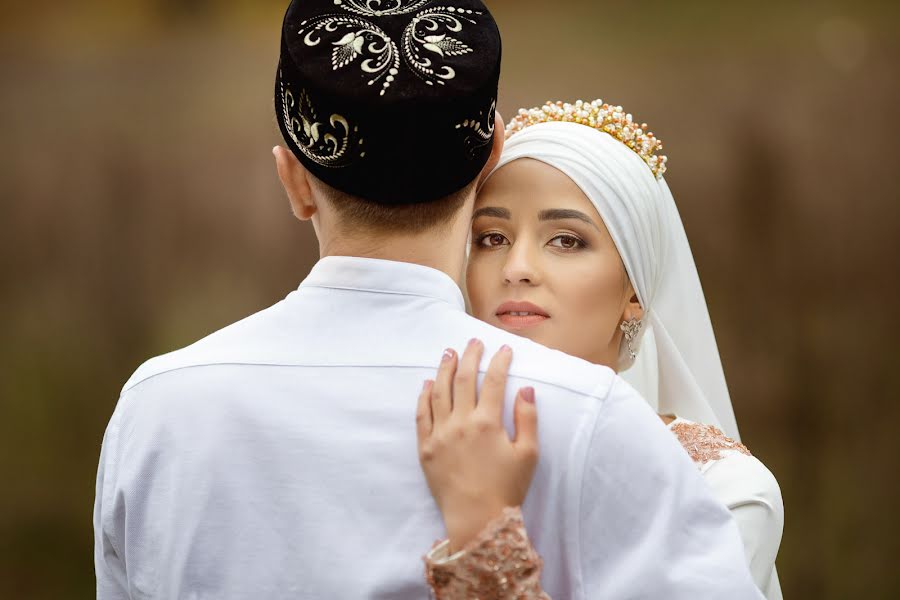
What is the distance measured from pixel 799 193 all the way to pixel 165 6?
3022mm

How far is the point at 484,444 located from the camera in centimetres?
117

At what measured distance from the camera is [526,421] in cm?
115

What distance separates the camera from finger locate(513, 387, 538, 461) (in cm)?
115

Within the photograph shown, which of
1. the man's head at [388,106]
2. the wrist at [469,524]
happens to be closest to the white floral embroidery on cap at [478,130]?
the man's head at [388,106]

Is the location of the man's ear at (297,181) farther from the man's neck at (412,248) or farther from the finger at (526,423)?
the finger at (526,423)

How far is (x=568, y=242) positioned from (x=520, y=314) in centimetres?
18

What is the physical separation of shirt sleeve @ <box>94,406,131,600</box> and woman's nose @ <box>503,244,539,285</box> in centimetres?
82

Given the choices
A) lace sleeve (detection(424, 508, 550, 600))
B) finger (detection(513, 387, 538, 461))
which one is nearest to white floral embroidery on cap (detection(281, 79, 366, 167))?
finger (detection(513, 387, 538, 461))

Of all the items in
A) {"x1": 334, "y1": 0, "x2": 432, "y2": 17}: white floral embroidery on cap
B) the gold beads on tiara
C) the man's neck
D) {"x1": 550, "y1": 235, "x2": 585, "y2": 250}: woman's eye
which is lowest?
the man's neck

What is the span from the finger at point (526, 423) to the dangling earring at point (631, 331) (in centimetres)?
102

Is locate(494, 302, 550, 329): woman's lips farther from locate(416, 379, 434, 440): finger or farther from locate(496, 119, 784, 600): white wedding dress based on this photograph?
locate(416, 379, 434, 440): finger

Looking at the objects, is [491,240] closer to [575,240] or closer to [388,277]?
[575,240]

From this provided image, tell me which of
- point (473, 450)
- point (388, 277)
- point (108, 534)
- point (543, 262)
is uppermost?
point (543, 262)

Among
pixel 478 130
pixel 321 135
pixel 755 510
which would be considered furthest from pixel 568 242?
pixel 321 135
